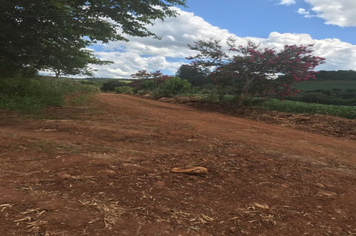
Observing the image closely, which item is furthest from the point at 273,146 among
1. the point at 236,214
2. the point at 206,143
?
the point at 236,214

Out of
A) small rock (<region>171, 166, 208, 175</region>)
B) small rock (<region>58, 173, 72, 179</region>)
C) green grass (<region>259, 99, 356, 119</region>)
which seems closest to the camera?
small rock (<region>58, 173, 72, 179</region>)

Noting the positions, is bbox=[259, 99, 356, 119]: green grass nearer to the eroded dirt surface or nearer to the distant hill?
the eroded dirt surface

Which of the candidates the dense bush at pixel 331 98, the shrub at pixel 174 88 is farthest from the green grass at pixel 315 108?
the shrub at pixel 174 88

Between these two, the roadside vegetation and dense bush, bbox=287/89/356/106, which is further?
dense bush, bbox=287/89/356/106

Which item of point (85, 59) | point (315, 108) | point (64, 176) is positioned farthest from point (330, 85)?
point (64, 176)

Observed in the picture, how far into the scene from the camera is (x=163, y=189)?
96.9 inches

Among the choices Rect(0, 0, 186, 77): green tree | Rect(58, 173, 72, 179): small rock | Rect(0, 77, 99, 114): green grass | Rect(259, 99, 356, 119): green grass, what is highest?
Rect(0, 0, 186, 77): green tree

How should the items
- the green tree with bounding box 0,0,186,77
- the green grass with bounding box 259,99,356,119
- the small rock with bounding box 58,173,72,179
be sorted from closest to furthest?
the small rock with bounding box 58,173,72,179 < the green tree with bounding box 0,0,186,77 < the green grass with bounding box 259,99,356,119

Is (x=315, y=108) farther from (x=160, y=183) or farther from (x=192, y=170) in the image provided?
(x=160, y=183)

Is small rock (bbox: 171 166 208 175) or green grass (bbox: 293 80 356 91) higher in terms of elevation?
green grass (bbox: 293 80 356 91)

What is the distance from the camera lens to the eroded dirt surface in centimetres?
185

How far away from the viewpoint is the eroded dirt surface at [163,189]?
1850 mm

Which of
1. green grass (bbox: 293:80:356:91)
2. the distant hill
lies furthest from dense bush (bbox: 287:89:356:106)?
the distant hill

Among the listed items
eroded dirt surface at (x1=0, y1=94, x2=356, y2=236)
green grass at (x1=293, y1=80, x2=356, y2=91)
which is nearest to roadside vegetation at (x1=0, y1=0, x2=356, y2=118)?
eroded dirt surface at (x1=0, y1=94, x2=356, y2=236)
